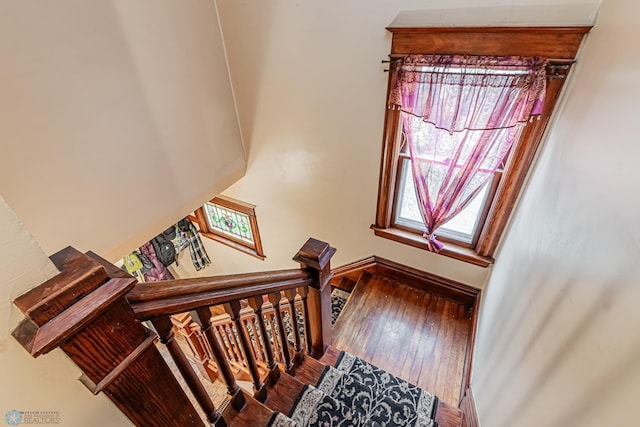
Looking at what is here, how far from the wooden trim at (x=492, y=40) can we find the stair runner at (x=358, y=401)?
1.93 meters

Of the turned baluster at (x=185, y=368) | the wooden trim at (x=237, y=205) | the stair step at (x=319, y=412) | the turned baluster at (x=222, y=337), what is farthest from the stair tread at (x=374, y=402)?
the wooden trim at (x=237, y=205)

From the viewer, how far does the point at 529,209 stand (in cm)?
160

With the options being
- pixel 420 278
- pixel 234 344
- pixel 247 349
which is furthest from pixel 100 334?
pixel 420 278

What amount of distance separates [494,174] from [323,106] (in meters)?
1.32

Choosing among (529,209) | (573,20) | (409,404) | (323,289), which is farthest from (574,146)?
(409,404)

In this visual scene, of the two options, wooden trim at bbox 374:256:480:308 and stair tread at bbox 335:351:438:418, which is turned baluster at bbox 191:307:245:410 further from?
wooden trim at bbox 374:256:480:308

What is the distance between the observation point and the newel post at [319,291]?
131cm

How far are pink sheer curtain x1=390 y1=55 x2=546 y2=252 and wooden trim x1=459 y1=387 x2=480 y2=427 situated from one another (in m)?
1.15

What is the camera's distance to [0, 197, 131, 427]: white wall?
1.32ft

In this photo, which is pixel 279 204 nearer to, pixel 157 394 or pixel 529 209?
pixel 529 209

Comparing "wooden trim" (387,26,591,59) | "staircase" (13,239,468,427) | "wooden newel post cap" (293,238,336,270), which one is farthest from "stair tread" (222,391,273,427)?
"wooden trim" (387,26,591,59)

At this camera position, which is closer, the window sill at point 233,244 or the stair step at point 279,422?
the stair step at point 279,422

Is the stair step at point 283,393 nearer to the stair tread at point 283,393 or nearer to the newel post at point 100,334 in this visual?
the stair tread at point 283,393

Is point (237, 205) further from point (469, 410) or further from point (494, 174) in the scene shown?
point (469, 410)
